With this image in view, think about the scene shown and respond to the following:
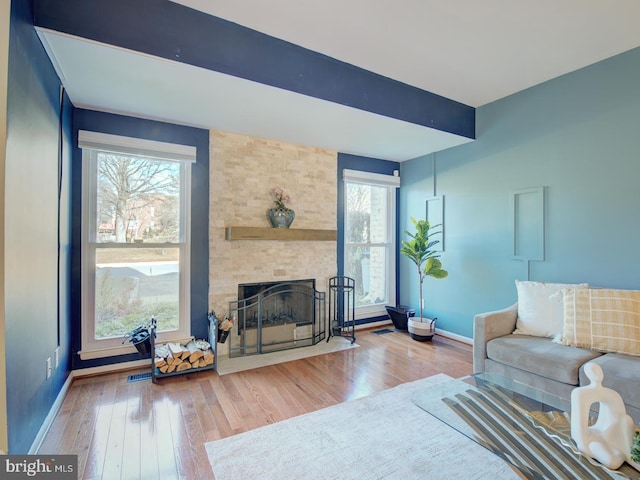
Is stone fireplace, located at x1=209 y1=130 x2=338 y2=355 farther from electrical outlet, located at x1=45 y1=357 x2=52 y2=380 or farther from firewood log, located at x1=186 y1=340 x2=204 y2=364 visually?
electrical outlet, located at x1=45 y1=357 x2=52 y2=380

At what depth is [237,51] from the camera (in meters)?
2.30

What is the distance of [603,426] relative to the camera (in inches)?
50.9

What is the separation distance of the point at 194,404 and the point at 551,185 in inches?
148

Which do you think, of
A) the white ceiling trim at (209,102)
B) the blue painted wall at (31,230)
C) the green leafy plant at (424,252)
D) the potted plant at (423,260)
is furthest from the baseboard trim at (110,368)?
the green leafy plant at (424,252)

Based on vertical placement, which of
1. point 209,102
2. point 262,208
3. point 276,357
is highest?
point 209,102

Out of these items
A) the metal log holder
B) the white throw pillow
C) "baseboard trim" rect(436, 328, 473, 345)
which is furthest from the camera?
the metal log holder

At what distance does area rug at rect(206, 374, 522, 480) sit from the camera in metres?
1.65

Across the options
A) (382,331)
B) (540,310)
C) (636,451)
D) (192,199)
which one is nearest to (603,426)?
(636,451)

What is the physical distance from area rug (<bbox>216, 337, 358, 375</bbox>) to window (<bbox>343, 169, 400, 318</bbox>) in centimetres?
81

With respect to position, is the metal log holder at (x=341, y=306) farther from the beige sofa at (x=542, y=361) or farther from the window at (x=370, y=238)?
the beige sofa at (x=542, y=361)

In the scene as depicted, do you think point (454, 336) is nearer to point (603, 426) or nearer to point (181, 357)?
point (603, 426)

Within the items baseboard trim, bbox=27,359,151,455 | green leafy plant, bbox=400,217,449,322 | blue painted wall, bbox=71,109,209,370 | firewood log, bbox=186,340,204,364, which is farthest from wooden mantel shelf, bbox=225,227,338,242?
baseboard trim, bbox=27,359,151,455

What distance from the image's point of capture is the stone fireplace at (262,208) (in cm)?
337

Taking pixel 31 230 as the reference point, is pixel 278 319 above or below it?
below
